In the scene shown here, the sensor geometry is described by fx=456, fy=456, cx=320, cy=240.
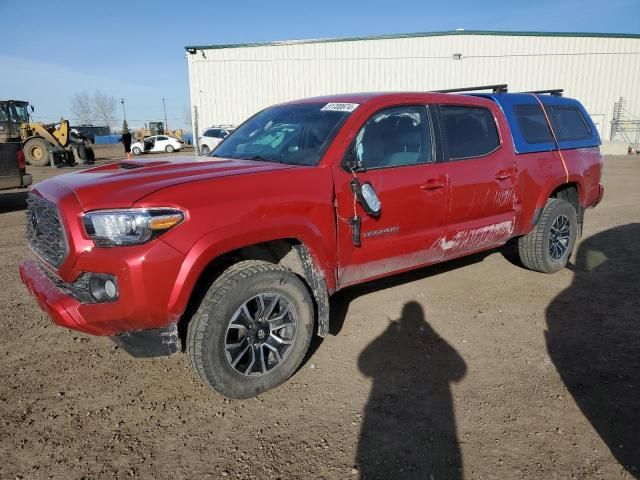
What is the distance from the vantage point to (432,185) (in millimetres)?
3613

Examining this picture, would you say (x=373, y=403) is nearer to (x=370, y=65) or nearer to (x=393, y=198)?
(x=393, y=198)

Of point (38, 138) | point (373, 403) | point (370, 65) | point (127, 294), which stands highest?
point (370, 65)

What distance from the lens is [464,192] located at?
12.7 ft

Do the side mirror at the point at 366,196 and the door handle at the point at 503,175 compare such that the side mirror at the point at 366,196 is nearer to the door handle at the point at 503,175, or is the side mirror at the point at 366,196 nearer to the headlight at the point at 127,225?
the headlight at the point at 127,225

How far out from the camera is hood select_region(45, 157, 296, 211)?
247 centimetres

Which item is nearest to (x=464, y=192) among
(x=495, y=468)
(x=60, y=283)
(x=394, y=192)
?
(x=394, y=192)

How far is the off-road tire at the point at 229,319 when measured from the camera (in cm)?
264

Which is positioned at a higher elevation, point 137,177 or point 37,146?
point 137,177

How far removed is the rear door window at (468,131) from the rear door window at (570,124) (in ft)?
3.99

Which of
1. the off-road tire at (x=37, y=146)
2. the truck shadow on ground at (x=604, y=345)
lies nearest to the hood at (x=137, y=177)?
the truck shadow on ground at (x=604, y=345)

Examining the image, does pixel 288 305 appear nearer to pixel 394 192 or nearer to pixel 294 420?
pixel 294 420

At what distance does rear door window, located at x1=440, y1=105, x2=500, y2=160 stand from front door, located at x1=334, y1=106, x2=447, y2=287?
222 millimetres

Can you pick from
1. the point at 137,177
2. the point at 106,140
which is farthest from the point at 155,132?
the point at 137,177

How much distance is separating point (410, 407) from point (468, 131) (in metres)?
2.49
